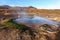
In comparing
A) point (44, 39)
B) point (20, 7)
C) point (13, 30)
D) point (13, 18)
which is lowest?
point (44, 39)

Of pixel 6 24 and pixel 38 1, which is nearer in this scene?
pixel 6 24

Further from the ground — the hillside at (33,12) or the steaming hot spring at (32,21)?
the hillside at (33,12)

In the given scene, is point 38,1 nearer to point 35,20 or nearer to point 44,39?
point 35,20

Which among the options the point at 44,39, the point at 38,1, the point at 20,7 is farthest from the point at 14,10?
the point at 44,39

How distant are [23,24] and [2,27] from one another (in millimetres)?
353

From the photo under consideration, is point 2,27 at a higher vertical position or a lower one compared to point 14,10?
lower

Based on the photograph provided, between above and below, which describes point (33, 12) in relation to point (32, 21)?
above

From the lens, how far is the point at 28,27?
2.29 metres

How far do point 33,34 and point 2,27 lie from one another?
20.3 inches

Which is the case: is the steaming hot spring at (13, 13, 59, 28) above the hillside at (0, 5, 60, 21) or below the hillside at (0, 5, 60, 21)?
below

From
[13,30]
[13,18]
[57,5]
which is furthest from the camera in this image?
[57,5]

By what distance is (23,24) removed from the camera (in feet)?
7.60

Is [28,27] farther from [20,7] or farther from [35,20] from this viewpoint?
[20,7]

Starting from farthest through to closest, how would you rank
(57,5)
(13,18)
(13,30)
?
(57,5) → (13,18) → (13,30)
